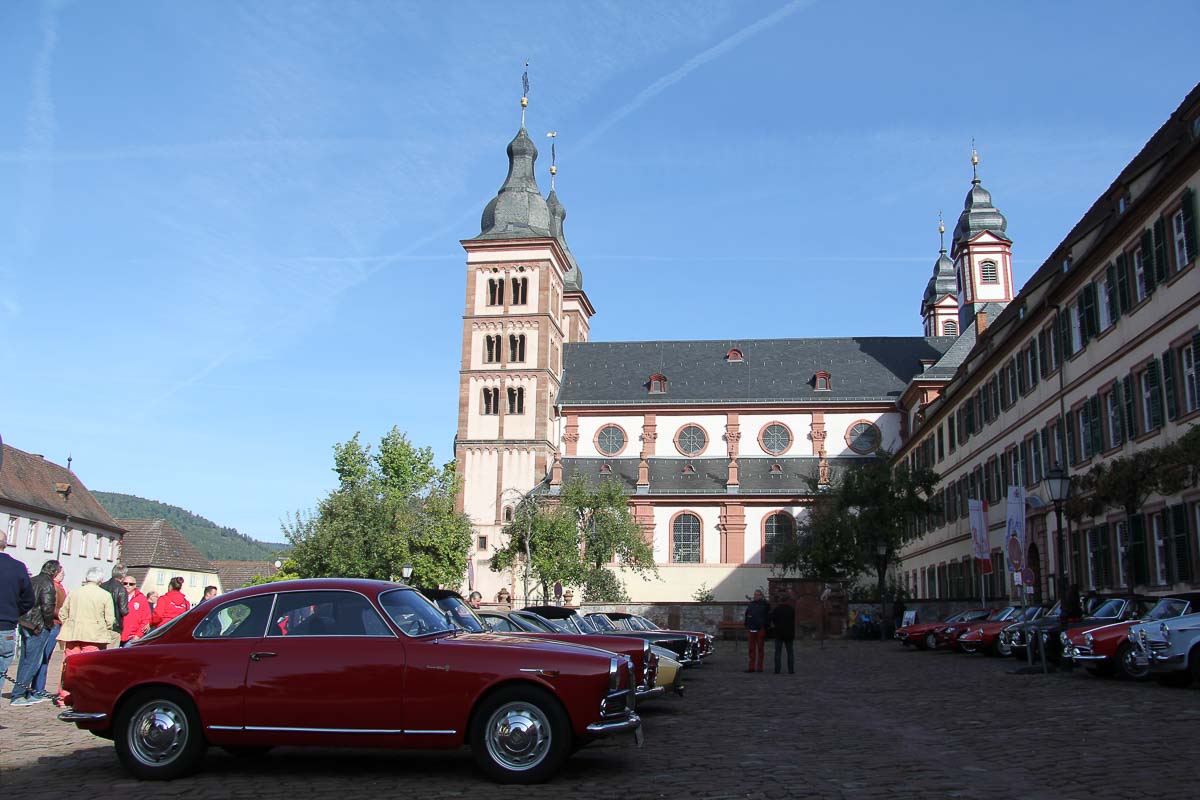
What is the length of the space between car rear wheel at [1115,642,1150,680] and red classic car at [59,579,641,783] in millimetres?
10988

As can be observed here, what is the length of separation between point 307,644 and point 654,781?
2872mm

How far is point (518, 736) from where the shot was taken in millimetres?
7977

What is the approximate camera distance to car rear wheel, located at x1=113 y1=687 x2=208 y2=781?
8.22 metres

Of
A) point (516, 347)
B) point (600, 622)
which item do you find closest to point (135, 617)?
point (600, 622)

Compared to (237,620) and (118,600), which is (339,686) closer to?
(237,620)

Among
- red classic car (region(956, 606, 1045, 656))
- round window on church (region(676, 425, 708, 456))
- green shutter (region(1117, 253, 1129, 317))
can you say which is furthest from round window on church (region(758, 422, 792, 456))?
green shutter (region(1117, 253, 1129, 317))

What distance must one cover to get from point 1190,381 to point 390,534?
37500 mm

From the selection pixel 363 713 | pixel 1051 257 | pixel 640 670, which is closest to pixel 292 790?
pixel 363 713

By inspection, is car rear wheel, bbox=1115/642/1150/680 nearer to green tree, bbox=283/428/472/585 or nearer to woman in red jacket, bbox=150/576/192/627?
woman in red jacket, bbox=150/576/192/627

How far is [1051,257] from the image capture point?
35281 millimetres

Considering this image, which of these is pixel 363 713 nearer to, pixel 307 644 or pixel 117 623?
pixel 307 644

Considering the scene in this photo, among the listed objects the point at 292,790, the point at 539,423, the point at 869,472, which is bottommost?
the point at 292,790

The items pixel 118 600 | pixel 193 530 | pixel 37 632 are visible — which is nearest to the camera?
pixel 37 632

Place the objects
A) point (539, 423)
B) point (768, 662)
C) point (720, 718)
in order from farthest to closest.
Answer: point (539, 423), point (768, 662), point (720, 718)
